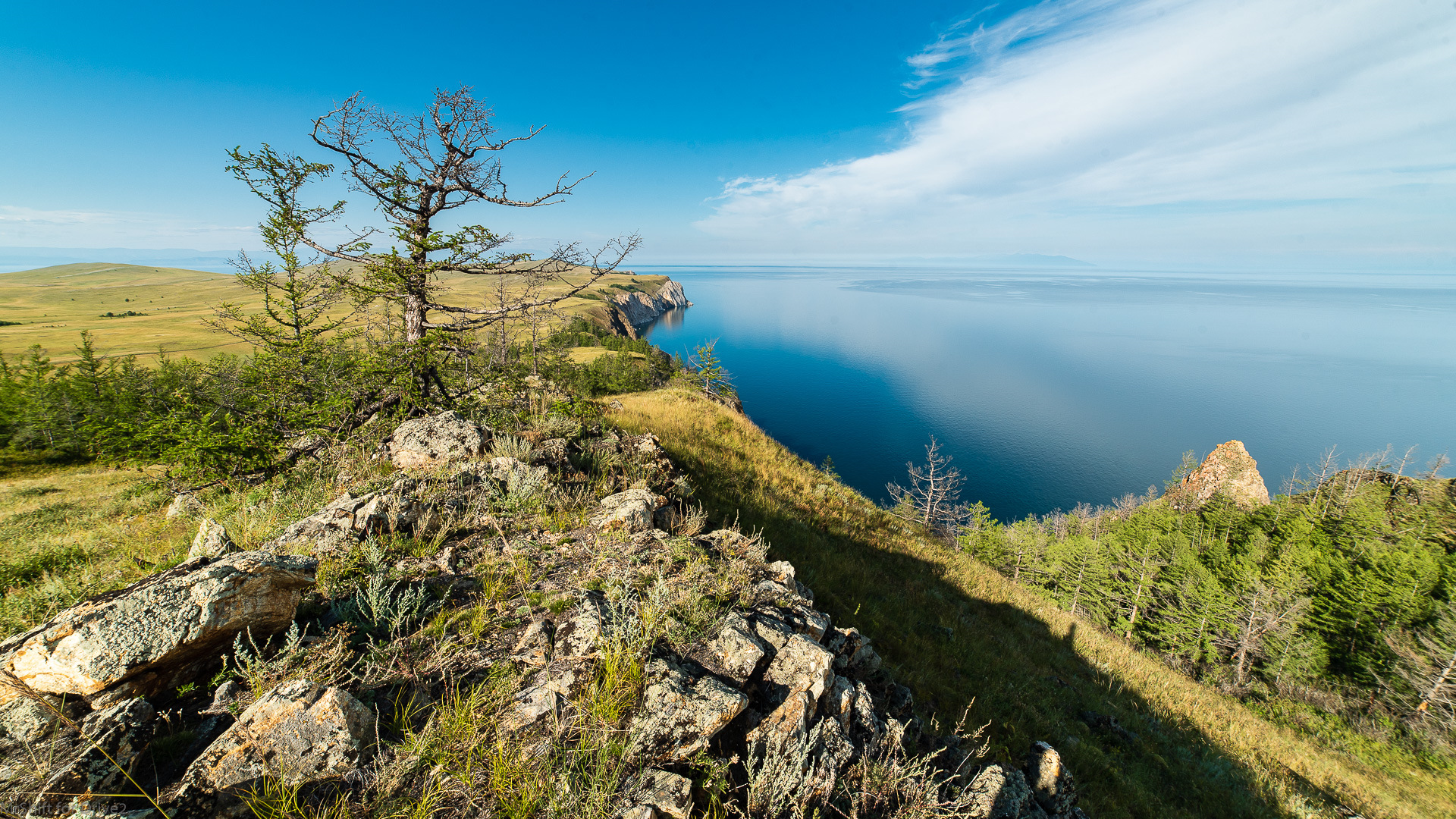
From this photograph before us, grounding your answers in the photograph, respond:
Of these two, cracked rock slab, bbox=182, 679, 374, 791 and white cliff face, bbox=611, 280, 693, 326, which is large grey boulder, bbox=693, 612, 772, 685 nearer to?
cracked rock slab, bbox=182, 679, 374, 791

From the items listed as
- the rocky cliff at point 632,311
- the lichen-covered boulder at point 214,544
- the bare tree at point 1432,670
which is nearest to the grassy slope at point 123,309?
the rocky cliff at point 632,311

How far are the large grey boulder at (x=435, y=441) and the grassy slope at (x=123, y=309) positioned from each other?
11714 millimetres

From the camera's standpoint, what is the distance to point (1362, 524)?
116 feet

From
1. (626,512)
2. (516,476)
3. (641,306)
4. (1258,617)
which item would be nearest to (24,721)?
(516,476)

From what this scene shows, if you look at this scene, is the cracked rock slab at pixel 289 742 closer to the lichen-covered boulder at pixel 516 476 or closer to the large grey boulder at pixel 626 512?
the large grey boulder at pixel 626 512

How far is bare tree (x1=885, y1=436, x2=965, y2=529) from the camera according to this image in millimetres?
38781

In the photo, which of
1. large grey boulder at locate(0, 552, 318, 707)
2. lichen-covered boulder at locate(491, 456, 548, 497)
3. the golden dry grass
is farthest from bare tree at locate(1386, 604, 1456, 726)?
the golden dry grass

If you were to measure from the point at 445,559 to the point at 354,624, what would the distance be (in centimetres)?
102

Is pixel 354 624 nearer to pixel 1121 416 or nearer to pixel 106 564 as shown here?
pixel 106 564

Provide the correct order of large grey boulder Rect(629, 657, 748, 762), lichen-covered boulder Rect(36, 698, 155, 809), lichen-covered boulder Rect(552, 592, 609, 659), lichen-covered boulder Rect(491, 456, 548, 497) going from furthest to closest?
lichen-covered boulder Rect(491, 456, 548, 497)
lichen-covered boulder Rect(552, 592, 609, 659)
large grey boulder Rect(629, 657, 748, 762)
lichen-covered boulder Rect(36, 698, 155, 809)

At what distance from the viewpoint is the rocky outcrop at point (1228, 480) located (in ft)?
176

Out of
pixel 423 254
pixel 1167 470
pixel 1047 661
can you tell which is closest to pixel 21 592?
pixel 423 254

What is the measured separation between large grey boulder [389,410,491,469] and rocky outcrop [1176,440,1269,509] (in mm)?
71845

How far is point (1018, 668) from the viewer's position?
8.20m
